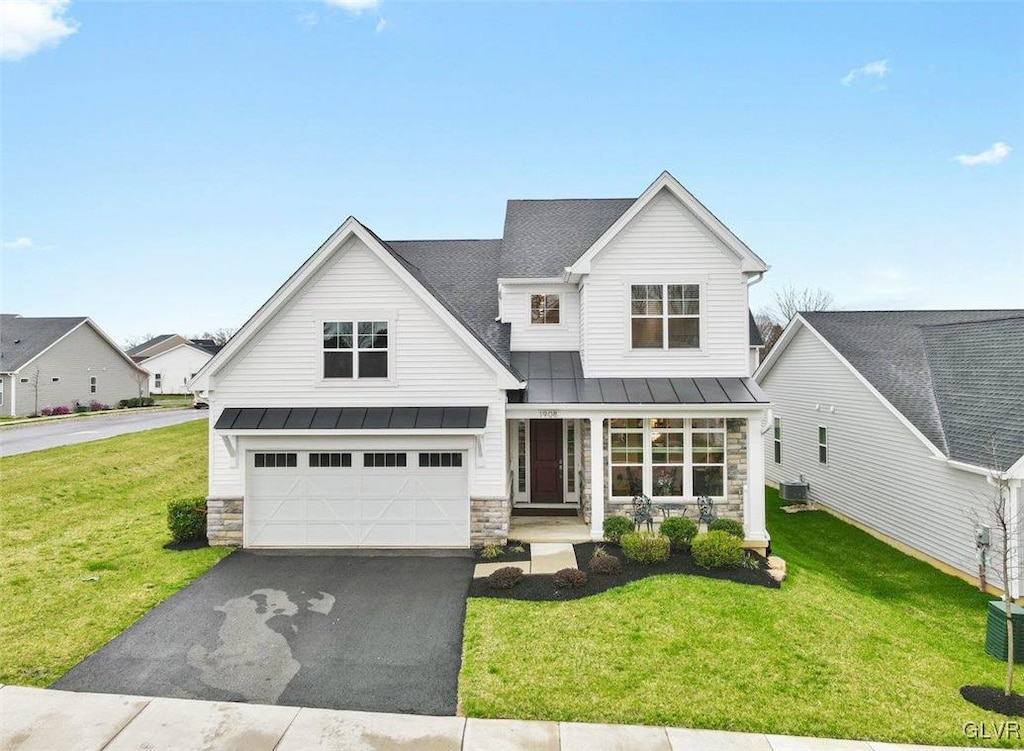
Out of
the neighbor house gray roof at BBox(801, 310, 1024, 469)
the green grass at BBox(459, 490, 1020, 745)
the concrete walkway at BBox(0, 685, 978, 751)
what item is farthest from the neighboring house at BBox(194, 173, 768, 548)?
the concrete walkway at BBox(0, 685, 978, 751)

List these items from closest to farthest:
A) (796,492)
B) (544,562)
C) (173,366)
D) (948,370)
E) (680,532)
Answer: (544,562), (680,532), (948,370), (796,492), (173,366)

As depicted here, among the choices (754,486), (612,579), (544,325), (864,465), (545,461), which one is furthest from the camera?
(864,465)

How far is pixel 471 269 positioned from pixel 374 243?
5.75 m

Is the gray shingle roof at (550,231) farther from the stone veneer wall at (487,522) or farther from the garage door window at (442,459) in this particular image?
the stone veneer wall at (487,522)

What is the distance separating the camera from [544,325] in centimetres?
1436

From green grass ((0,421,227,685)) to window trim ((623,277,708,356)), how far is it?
10836 mm

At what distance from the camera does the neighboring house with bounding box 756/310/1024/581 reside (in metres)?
11.2

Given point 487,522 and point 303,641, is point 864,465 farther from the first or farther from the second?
point 303,641

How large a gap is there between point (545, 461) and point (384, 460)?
4.87 metres

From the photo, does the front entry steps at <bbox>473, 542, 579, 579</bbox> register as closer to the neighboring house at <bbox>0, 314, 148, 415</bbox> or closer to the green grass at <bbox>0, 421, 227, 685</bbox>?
the green grass at <bbox>0, 421, 227, 685</bbox>

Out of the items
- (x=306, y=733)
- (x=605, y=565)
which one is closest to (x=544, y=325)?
(x=605, y=565)

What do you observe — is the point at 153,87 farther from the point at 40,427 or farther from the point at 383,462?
the point at 40,427

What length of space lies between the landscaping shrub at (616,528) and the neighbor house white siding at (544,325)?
4.76 m

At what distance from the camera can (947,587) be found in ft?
35.4
